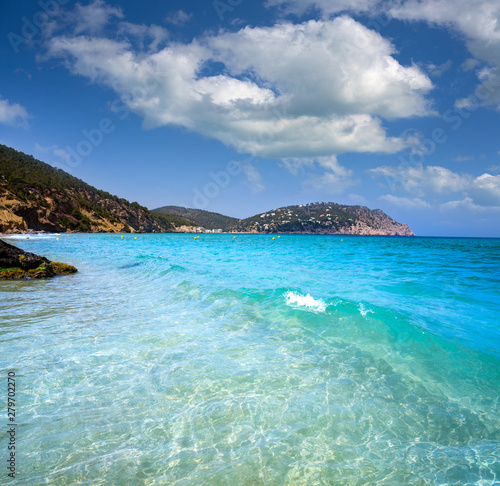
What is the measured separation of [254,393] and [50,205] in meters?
116

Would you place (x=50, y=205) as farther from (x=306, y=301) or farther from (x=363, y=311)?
(x=363, y=311)

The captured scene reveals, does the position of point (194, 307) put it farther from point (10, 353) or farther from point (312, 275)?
point (312, 275)

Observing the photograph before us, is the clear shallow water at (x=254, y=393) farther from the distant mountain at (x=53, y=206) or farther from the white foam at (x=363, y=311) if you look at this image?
the distant mountain at (x=53, y=206)

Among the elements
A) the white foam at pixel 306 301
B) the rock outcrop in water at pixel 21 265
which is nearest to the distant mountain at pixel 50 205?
the rock outcrop in water at pixel 21 265

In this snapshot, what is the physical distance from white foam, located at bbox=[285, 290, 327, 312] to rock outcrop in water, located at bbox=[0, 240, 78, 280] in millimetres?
12855

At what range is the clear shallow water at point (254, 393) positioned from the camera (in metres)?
3.06

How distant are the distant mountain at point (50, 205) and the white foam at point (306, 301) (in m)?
90.9

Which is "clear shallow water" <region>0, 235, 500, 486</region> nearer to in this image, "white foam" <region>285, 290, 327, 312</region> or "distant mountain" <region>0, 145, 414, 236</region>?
"white foam" <region>285, 290, 327, 312</region>

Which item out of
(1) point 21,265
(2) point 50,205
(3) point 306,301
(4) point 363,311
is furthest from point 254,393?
(2) point 50,205

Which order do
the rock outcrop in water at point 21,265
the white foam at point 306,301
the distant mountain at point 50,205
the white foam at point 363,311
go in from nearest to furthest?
the white foam at point 363,311 < the white foam at point 306,301 < the rock outcrop in water at point 21,265 < the distant mountain at point 50,205

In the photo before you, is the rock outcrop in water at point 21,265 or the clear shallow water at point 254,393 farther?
the rock outcrop in water at point 21,265

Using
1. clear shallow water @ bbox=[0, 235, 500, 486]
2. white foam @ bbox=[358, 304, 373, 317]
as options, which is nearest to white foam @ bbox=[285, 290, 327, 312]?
clear shallow water @ bbox=[0, 235, 500, 486]

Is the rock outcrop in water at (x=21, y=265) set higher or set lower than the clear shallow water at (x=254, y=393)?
higher

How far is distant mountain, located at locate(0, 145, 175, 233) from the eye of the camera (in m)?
79.8
